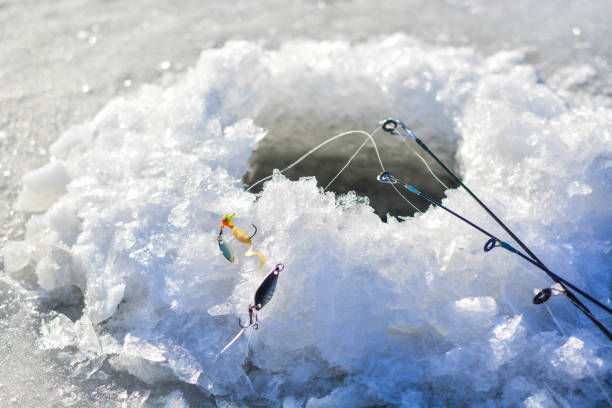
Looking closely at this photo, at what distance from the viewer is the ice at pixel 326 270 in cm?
181

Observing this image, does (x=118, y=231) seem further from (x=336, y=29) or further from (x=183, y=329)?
(x=336, y=29)

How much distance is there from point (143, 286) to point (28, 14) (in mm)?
3404

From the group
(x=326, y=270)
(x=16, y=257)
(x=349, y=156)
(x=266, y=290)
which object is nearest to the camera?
(x=266, y=290)

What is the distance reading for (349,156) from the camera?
2.56 metres

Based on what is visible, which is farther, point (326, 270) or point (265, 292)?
point (326, 270)

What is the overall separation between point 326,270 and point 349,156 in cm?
82

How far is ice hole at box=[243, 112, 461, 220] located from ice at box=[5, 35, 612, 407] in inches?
3.8

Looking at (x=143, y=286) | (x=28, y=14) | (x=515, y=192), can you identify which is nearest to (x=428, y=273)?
(x=515, y=192)

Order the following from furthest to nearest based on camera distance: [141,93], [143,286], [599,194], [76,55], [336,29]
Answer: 1. [336,29]
2. [76,55]
3. [141,93]
4. [599,194]
5. [143,286]

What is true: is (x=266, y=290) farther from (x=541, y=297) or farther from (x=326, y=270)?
(x=541, y=297)

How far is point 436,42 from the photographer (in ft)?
12.9

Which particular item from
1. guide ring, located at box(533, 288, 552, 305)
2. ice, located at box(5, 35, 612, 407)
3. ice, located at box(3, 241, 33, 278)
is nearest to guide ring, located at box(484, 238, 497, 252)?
ice, located at box(5, 35, 612, 407)

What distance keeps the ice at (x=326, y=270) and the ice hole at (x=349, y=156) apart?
0.10m

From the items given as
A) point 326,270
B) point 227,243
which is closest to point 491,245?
point 326,270
